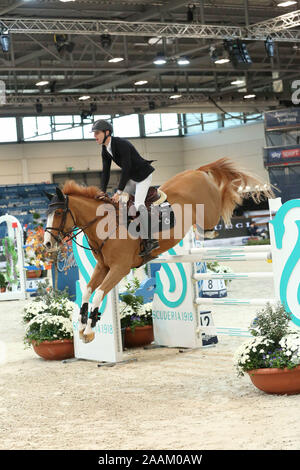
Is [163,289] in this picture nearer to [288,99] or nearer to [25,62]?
[25,62]

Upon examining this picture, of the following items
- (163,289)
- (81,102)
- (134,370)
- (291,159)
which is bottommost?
(134,370)

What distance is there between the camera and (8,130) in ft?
86.0

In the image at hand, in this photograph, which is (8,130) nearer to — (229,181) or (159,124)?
(159,124)

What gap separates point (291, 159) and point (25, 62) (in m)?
8.48

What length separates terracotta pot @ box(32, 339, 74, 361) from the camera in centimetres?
654

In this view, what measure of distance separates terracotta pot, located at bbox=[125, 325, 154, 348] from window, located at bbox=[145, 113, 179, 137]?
72.7ft

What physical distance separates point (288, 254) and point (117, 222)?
5.08 ft

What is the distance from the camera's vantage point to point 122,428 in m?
3.91

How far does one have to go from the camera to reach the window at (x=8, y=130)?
26047 millimetres

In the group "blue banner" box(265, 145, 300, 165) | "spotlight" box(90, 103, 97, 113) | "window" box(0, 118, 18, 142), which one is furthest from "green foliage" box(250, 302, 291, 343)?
"window" box(0, 118, 18, 142)

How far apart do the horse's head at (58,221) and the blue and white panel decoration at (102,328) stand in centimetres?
75

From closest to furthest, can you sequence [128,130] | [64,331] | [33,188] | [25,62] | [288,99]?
[64,331] < [25,62] < [288,99] < [33,188] < [128,130]
